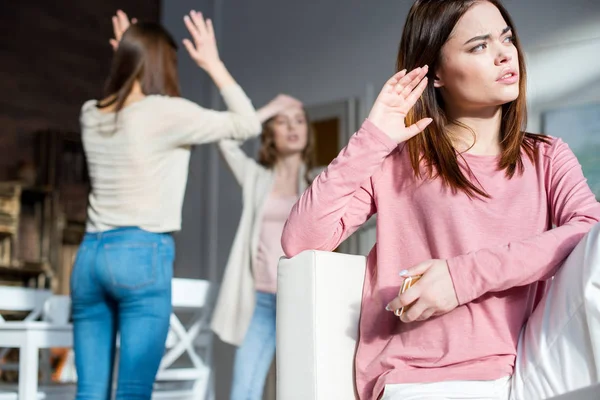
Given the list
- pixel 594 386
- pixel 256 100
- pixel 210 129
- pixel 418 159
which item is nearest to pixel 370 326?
pixel 418 159

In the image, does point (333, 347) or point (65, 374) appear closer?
point (333, 347)

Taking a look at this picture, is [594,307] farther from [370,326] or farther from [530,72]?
[530,72]

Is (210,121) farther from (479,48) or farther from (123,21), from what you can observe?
(479,48)

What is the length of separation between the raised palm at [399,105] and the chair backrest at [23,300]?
7.03ft

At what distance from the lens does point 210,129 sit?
2242mm

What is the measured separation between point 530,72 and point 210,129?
6.13 ft

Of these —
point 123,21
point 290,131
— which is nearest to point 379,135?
point 123,21

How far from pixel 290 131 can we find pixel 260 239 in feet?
1.65

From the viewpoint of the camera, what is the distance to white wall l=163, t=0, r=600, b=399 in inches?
135

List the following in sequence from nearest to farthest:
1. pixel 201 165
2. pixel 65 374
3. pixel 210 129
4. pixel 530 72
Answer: pixel 210 129, pixel 530 72, pixel 65 374, pixel 201 165

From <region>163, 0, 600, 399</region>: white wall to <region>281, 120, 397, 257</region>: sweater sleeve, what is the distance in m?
2.37

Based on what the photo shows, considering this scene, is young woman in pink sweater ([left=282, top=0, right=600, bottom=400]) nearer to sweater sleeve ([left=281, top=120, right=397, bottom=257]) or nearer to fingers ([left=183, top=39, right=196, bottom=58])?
sweater sleeve ([left=281, top=120, right=397, bottom=257])

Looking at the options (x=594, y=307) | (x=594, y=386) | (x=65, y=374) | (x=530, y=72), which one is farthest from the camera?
(x=65, y=374)

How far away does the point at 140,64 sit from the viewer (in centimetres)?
221
